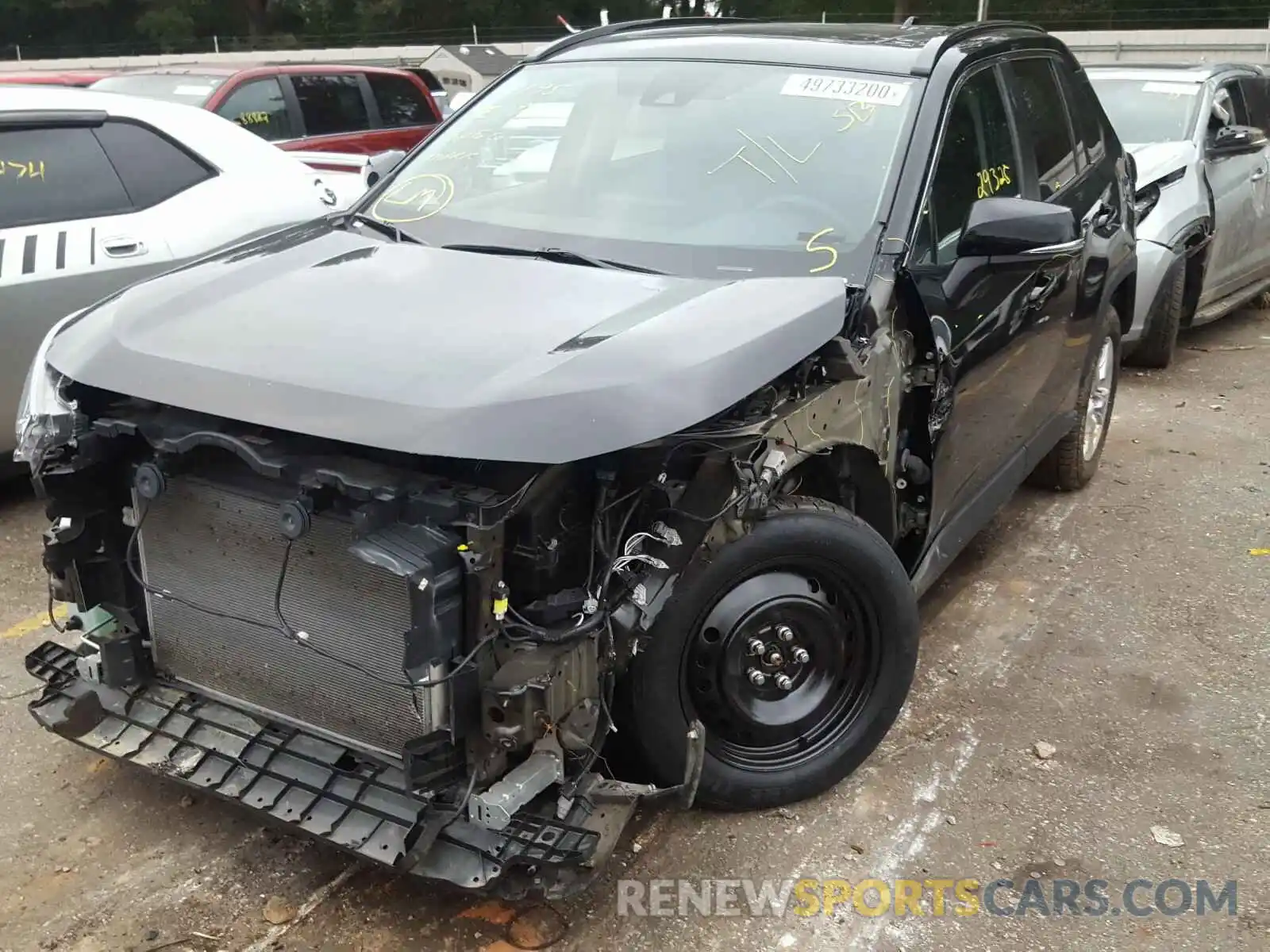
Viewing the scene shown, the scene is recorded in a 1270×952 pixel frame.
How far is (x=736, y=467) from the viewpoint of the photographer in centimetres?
260

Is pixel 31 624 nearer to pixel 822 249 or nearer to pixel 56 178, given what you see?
pixel 56 178

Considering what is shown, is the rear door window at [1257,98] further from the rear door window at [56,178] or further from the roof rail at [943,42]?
the rear door window at [56,178]

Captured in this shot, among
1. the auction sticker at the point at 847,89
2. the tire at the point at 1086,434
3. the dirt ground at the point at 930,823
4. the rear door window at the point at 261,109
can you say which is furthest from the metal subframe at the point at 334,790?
the rear door window at the point at 261,109

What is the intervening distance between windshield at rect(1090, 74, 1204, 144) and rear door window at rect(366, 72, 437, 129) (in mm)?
6144

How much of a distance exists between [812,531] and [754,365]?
0.57m


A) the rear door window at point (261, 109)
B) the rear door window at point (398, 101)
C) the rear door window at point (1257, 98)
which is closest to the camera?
the rear door window at point (1257, 98)

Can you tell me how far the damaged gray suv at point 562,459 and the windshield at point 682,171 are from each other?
14 millimetres

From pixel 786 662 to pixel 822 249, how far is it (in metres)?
1.13

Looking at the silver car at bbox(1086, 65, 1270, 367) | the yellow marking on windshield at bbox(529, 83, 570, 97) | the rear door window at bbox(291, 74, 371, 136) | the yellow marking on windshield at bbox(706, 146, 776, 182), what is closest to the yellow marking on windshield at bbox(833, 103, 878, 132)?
the yellow marking on windshield at bbox(706, 146, 776, 182)

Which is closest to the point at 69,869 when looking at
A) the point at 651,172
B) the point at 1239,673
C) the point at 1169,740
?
the point at 651,172

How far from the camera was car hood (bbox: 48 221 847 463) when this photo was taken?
86.4 inches

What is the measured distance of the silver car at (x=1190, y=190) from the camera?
6852 mm

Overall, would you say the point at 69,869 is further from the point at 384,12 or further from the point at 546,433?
the point at 384,12

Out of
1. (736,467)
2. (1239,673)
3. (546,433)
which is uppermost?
(546,433)
